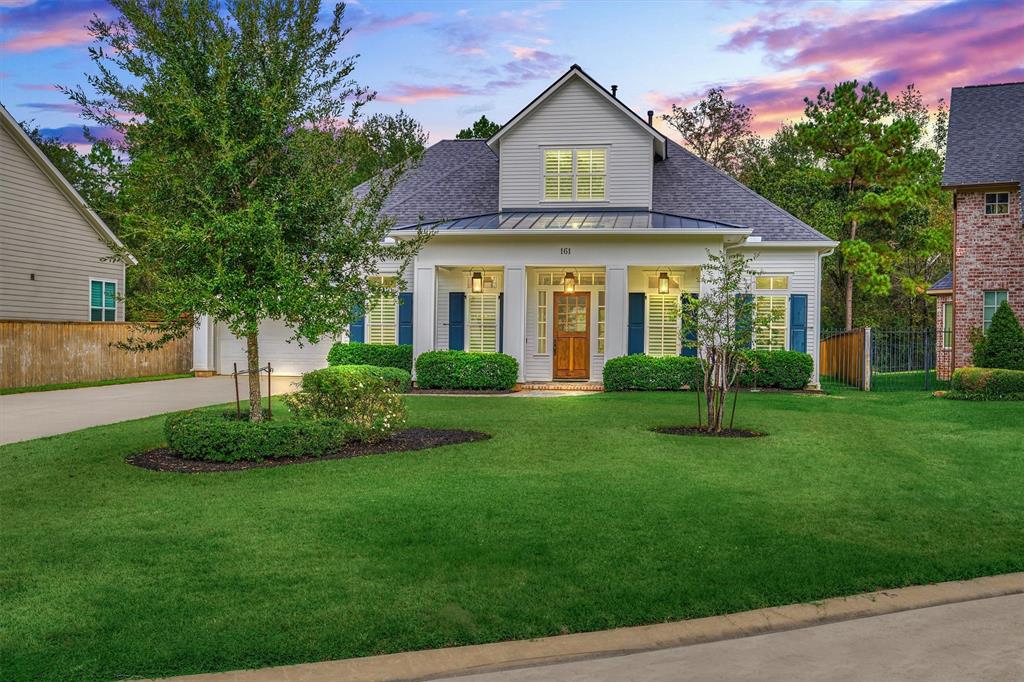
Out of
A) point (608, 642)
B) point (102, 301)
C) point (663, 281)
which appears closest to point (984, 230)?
point (663, 281)

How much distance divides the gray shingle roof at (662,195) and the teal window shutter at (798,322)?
1.43 m

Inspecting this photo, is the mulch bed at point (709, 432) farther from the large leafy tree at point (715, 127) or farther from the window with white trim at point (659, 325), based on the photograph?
the large leafy tree at point (715, 127)

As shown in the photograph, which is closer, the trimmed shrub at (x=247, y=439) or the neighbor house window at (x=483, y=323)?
the trimmed shrub at (x=247, y=439)

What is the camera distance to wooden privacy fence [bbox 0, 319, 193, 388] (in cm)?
2070

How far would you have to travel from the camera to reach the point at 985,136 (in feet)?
81.7

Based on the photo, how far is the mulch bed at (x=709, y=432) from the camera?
1223cm

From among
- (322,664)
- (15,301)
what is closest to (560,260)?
(15,301)

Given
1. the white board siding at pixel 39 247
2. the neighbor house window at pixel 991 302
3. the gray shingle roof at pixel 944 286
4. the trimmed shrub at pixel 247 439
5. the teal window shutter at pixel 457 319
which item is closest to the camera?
the trimmed shrub at pixel 247 439

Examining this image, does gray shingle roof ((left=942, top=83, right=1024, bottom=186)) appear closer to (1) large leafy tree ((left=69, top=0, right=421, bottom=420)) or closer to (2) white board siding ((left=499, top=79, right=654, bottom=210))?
(2) white board siding ((left=499, top=79, right=654, bottom=210))

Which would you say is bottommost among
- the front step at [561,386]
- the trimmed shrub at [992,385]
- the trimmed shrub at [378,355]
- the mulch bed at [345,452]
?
the mulch bed at [345,452]

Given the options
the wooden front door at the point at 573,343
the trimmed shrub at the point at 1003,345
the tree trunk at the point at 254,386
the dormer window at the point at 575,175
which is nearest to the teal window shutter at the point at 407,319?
the wooden front door at the point at 573,343

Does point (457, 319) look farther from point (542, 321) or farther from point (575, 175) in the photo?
point (575, 175)

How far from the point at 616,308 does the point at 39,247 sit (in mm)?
15671

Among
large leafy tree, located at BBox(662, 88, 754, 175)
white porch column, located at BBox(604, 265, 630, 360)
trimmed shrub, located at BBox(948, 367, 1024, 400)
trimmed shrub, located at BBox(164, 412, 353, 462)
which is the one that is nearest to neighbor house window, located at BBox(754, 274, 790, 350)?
white porch column, located at BBox(604, 265, 630, 360)
